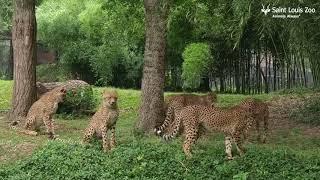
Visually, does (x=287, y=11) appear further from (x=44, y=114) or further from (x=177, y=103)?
(x=44, y=114)

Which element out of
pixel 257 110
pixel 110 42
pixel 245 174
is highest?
pixel 110 42

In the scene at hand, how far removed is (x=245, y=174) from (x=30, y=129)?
4.59 meters

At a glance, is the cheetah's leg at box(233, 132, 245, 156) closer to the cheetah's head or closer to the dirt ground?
the cheetah's head

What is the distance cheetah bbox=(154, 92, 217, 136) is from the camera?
9.49 m

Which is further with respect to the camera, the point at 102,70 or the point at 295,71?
the point at 102,70

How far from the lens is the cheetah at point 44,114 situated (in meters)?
9.76

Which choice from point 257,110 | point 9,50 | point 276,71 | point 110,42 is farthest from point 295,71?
point 9,50

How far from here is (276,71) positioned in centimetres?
1766

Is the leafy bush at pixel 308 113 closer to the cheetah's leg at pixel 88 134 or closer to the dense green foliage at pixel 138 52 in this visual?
the dense green foliage at pixel 138 52

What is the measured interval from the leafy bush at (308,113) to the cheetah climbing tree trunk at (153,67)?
11.6 feet

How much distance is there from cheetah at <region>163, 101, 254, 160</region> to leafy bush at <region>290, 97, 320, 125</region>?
Result: 11.9 ft

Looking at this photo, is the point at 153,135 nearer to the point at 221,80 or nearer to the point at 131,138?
the point at 131,138

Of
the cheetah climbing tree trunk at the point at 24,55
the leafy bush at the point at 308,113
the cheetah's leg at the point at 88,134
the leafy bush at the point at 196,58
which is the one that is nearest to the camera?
the cheetah's leg at the point at 88,134

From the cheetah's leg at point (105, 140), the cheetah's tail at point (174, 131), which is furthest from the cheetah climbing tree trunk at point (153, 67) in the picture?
the cheetah's leg at point (105, 140)
